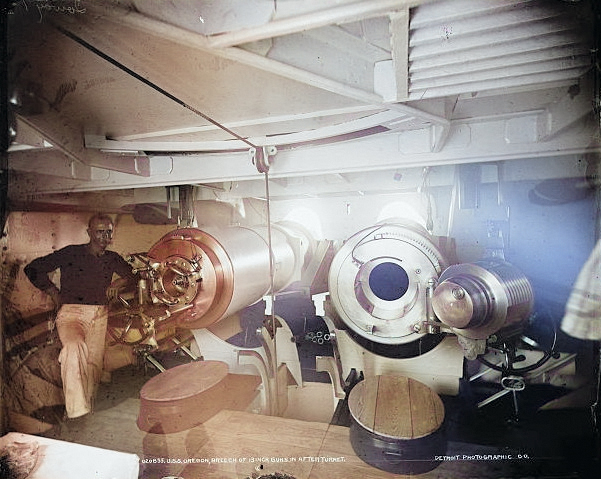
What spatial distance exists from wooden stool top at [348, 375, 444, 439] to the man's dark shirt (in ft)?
4.45

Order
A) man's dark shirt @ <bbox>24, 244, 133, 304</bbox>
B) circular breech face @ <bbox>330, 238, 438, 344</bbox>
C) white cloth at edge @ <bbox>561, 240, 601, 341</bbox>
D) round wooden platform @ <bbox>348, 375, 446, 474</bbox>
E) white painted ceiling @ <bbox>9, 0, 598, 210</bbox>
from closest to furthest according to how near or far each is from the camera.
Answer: white painted ceiling @ <bbox>9, 0, 598, 210</bbox> → white cloth at edge @ <bbox>561, 240, 601, 341</bbox> → round wooden platform @ <bbox>348, 375, 446, 474</bbox> → circular breech face @ <bbox>330, 238, 438, 344</bbox> → man's dark shirt @ <bbox>24, 244, 133, 304</bbox>

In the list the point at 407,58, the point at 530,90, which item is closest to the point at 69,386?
the point at 407,58

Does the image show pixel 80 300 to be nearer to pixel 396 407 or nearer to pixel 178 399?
pixel 178 399

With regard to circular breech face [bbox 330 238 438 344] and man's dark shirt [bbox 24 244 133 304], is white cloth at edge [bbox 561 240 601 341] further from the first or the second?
man's dark shirt [bbox 24 244 133 304]

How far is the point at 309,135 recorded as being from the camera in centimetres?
157

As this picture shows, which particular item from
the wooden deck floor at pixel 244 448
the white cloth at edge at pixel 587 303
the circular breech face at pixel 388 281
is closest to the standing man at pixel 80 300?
the wooden deck floor at pixel 244 448

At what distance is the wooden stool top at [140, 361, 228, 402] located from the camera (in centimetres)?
169

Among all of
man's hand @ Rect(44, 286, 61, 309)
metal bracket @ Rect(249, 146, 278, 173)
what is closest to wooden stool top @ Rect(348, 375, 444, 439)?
metal bracket @ Rect(249, 146, 278, 173)

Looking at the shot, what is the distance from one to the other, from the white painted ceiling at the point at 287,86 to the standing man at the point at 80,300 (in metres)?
0.40

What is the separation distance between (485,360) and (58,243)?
7.49 ft

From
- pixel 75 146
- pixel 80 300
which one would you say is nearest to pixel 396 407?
pixel 80 300

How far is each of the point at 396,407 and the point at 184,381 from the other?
3.59ft

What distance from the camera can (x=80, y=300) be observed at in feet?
5.81

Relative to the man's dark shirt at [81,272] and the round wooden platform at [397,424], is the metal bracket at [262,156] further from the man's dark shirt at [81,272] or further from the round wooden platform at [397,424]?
the round wooden platform at [397,424]
